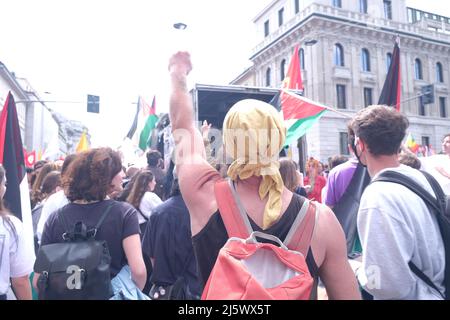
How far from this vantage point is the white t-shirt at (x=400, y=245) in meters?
1.80

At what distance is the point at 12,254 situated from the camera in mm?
2613

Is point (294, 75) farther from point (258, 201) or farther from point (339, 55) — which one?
point (339, 55)

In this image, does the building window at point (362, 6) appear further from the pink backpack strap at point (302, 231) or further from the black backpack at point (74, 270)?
the pink backpack strap at point (302, 231)

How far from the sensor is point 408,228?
5.94ft

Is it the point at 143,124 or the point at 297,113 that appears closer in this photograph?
the point at 297,113

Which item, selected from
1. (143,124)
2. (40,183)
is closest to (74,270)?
(40,183)

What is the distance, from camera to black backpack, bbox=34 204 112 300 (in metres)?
2.24

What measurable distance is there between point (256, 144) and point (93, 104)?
18614 millimetres

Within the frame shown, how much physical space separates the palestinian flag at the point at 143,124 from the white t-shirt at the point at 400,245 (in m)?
8.65

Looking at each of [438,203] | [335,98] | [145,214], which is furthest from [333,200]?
[335,98]

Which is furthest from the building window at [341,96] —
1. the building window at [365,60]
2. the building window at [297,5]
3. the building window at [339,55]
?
the building window at [297,5]

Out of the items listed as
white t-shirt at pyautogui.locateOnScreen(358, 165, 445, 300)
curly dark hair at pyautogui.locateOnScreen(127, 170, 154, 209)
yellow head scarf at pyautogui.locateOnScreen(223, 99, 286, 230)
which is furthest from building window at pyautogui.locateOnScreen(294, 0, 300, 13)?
yellow head scarf at pyautogui.locateOnScreen(223, 99, 286, 230)
